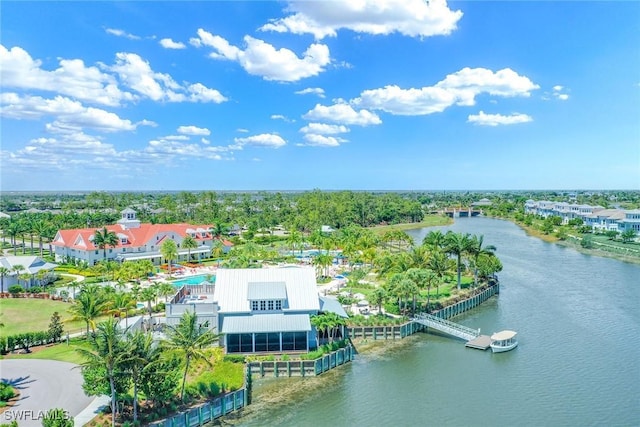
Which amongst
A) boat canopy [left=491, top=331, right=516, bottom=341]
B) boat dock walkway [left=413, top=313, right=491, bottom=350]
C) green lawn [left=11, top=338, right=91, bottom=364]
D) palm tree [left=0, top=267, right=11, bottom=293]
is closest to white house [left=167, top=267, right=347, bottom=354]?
green lawn [left=11, top=338, right=91, bottom=364]

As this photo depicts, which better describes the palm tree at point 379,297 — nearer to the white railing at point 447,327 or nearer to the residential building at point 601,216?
the white railing at point 447,327

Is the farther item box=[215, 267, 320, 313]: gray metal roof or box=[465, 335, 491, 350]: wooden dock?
box=[465, 335, 491, 350]: wooden dock

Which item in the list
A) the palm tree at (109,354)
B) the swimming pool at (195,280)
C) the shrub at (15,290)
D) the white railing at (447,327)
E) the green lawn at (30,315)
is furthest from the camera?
the swimming pool at (195,280)

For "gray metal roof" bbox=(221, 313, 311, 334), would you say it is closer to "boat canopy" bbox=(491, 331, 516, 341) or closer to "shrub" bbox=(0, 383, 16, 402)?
"shrub" bbox=(0, 383, 16, 402)

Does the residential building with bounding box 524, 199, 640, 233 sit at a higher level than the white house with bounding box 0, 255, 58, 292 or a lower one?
higher

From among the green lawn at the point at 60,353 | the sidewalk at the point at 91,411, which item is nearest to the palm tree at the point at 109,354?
the sidewalk at the point at 91,411

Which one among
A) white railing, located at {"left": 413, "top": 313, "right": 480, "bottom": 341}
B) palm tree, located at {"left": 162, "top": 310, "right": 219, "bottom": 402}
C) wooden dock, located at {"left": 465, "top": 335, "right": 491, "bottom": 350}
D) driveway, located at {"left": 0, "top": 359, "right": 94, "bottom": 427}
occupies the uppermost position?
palm tree, located at {"left": 162, "top": 310, "right": 219, "bottom": 402}

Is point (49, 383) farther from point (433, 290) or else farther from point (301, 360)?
point (433, 290)
